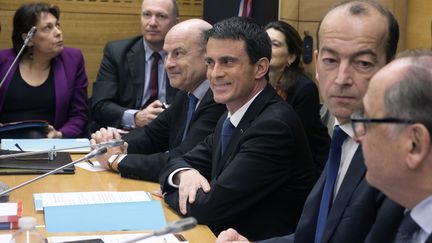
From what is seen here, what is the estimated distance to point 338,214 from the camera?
1965 mm

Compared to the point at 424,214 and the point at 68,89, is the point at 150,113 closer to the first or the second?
the point at 68,89

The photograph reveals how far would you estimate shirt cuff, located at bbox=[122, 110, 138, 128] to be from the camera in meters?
4.49

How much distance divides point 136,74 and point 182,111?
125 centimetres

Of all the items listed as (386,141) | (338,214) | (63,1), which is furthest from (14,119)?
(386,141)

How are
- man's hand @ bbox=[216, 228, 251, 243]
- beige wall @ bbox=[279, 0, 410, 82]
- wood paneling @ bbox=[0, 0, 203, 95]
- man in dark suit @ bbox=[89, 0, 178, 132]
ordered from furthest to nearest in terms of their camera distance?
wood paneling @ bbox=[0, 0, 203, 95]
beige wall @ bbox=[279, 0, 410, 82]
man in dark suit @ bbox=[89, 0, 178, 132]
man's hand @ bbox=[216, 228, 251, 243]

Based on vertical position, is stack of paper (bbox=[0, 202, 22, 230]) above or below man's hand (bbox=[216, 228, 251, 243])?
above

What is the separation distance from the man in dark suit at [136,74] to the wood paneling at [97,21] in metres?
1.22

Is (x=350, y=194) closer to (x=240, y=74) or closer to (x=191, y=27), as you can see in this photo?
(x=240, y=74)

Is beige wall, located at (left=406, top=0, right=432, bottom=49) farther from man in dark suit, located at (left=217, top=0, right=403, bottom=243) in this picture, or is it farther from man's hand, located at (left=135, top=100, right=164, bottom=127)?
man in dark suit, located at (left=217, top=0, right=403, bottom=243)

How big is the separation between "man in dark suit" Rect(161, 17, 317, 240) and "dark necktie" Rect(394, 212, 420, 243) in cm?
96

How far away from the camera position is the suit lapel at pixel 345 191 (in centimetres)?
196

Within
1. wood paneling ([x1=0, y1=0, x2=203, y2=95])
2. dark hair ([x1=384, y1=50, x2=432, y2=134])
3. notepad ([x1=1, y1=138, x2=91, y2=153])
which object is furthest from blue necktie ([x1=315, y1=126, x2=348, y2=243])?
wood paneling ([x1=0, y1=0, x2=203, y2=95])

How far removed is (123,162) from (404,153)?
1.90m

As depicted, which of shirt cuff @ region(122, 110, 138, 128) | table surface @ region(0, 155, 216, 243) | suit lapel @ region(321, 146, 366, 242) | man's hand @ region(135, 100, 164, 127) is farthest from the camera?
shirt cuff @ region(122, 110, 138, 128)
